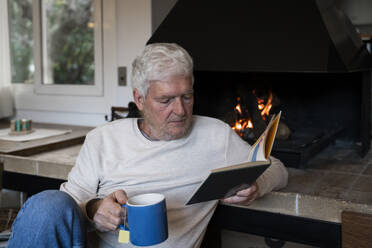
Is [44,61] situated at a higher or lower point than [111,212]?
higher

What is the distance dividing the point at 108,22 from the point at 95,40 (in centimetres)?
15

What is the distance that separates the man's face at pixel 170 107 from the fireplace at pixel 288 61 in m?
0.59

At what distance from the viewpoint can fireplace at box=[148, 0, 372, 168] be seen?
1713 mm

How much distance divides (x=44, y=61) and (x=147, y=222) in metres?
2.31

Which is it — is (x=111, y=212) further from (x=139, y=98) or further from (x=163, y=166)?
(x=139, y=98)

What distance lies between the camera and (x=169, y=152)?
129 cm

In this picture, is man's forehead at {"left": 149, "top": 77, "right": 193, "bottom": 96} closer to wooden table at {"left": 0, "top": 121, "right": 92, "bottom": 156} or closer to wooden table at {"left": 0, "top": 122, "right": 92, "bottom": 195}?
wooden table at {"left": 0, "top": 122, "right": 92, "bottom": 195}

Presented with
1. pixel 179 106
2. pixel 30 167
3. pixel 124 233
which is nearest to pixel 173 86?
pixel 179 106

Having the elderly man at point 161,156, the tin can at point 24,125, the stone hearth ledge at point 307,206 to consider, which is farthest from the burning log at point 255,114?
the tin can at point 24,125

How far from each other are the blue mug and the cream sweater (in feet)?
0.87

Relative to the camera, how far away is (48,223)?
3.61 ft

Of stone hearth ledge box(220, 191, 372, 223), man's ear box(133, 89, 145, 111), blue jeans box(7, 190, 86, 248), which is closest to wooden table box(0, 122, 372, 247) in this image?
stone hearth ledge box(220, 191, 372, 223)

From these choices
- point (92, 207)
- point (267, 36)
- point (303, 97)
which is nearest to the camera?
point (92, 207)

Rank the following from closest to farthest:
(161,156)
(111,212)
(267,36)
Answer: (111,212)
(161,156)
(267,36)
